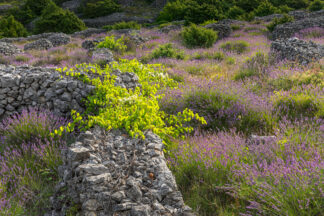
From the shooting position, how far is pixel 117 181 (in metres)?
2.15

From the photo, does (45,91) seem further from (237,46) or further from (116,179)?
(237,46)

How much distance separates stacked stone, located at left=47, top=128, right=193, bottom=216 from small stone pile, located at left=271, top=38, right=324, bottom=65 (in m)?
5.95

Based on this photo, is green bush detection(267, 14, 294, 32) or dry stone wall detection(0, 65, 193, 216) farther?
green bush detection(267, 14, 294, 32)

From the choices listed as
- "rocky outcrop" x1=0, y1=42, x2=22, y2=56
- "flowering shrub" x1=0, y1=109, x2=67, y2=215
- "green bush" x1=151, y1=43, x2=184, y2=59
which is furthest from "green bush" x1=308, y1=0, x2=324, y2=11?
"flowering shrub" x1=0, y1=109, x2=67, y2=215

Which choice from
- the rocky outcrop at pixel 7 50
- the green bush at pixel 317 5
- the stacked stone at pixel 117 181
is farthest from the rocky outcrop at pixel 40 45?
the green bush at pixel 317 5

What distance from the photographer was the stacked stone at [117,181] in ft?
6.52

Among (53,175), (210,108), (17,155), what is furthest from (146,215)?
(210,108)

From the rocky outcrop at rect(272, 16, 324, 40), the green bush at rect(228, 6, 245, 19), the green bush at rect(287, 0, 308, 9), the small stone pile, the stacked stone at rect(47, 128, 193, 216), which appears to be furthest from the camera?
the green bush at rect(287, 0, 308, 9)

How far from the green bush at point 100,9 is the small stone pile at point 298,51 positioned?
39803 mm

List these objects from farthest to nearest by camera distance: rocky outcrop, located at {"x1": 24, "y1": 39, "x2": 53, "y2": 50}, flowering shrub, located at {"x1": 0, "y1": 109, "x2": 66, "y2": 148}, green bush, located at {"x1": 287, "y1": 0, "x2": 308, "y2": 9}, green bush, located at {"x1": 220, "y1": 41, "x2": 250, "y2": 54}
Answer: green bush, located at {"x1": 287, "y1": 0, "x2": 308, "y2": 9} < rocky outcrop, located at {"x1": 24, "y1": 39, "x2": 53, "y2": 50} < green bush, located at {"x1": 220, "y1": 41, "x2": 250, "y2": 54} < flowering shrub, located at {"x1": 0, "y1": 109, "x2": 66, "y2": 148}

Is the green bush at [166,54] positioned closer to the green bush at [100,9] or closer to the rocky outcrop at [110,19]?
the rocky outcrop at [110,19]

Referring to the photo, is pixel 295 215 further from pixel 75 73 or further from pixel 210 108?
pixel 75 73

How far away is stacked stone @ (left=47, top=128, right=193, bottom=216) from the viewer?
1.99 metres

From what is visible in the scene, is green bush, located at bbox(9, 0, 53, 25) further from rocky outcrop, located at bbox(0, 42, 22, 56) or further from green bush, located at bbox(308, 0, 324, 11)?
green bush, located at bbox(308, 0, 324, 11)
